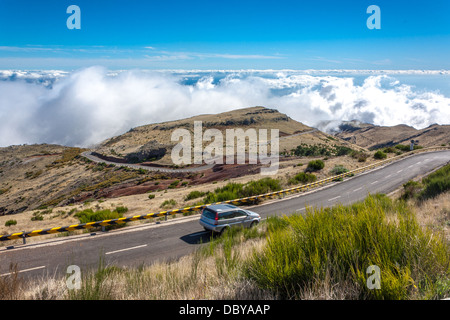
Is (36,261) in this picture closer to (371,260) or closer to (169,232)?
(169,232)

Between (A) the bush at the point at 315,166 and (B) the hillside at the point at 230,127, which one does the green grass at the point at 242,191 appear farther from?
(B) the hillside at the point at 230,127

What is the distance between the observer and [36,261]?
460 inches

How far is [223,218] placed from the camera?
15.0 meters

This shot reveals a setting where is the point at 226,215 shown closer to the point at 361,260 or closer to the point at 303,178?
the point at 361,260

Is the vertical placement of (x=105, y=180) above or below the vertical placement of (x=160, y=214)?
below

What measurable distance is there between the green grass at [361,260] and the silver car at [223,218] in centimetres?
991

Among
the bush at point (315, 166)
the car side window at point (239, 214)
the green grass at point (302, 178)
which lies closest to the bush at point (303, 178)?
the green grass at point (302, 178)

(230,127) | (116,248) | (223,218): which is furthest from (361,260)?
(230,127)

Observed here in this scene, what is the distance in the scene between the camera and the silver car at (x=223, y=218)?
14.8 m

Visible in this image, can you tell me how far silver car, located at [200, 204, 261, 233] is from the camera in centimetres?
1484

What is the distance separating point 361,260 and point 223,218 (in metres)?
11.0

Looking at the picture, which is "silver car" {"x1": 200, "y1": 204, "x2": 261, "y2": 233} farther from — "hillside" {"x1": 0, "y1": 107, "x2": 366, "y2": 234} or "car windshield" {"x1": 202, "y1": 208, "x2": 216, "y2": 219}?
"hillside" {"x1": 0, "y1": 107, "x2": 366, "y2": 234}

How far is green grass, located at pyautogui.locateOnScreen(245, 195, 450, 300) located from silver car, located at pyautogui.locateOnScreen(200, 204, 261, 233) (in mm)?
9915

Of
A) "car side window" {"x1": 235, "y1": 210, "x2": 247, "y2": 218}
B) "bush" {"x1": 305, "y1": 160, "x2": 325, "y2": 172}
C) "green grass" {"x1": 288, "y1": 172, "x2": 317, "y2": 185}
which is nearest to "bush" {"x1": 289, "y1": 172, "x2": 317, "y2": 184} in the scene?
"green grass" {"x1": 288, "y1": 172, "x2": 317, "y2": 185}
